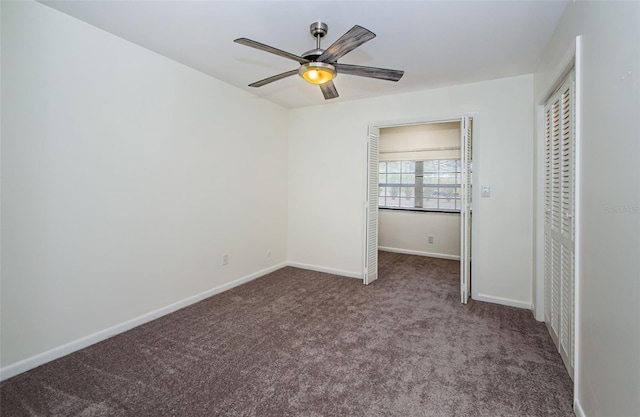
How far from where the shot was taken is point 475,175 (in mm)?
3402

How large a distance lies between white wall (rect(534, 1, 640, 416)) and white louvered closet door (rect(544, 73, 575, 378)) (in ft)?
1.10

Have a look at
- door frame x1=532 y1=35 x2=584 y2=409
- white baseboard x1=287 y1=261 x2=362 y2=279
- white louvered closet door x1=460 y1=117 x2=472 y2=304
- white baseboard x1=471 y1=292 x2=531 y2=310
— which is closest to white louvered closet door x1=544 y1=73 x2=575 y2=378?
door frame x1=532 y1=35 x2=584 y2=409

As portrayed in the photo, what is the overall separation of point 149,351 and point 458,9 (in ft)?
11.1

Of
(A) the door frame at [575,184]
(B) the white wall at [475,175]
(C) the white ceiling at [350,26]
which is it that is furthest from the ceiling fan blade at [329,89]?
(A) the door frame at [575,184]

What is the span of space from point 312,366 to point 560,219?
7.04ft

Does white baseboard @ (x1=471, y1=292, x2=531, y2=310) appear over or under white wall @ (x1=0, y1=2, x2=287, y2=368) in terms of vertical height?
under

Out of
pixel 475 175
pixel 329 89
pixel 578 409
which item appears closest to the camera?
pixel 578 409

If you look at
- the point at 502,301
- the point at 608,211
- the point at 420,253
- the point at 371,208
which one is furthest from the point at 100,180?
the point at 420,253

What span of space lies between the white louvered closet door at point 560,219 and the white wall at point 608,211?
33cm

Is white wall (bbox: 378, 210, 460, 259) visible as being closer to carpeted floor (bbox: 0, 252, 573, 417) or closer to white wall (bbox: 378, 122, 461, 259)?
white wall (bbox: 378, 122, 461, 259)

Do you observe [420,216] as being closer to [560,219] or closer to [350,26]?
[560,219]

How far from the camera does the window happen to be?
558 centimetres

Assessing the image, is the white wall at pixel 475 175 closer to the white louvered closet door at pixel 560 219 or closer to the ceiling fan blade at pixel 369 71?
the white louvered closet door at pixel 560 219

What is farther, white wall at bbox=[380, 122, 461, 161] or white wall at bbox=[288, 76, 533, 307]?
white wall at bbox=[380, 122, 461, 161]
